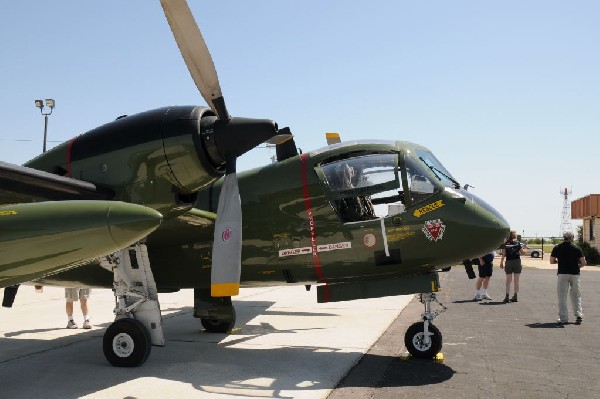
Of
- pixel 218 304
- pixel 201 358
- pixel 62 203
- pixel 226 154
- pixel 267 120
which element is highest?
pixel 267 120

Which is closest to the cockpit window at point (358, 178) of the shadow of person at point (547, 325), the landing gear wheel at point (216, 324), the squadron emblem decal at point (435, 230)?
the squadron emblem decal at point (435, 230)

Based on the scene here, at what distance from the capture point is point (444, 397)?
22.5 ft

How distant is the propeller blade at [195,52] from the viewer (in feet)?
24.8

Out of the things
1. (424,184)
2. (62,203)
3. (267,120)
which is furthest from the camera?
(424,184)

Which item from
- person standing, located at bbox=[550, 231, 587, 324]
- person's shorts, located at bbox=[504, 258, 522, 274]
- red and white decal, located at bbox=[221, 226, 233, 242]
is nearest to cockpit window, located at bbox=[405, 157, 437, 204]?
red and white decal, located at bbox=[221, 226, 233, 242]

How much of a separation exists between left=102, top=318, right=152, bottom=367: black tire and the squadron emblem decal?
4.85m

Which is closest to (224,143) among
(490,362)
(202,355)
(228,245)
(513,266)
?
(228,245)

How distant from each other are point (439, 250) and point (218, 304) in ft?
15.2

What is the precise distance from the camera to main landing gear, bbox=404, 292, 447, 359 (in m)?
8.78

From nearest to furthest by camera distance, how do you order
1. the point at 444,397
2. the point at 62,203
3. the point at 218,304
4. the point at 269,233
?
the point at 62,203, the point at 444,397, the point at 269,233, the point at 218,304

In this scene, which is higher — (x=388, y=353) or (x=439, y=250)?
(x=439, y=250)

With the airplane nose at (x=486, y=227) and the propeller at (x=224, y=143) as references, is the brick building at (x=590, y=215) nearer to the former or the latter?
the airplane nose at (x=486, y=227)

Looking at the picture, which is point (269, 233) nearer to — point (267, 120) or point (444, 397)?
point (267, 120)

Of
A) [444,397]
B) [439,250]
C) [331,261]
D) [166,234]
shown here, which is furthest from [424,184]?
[166,234]
